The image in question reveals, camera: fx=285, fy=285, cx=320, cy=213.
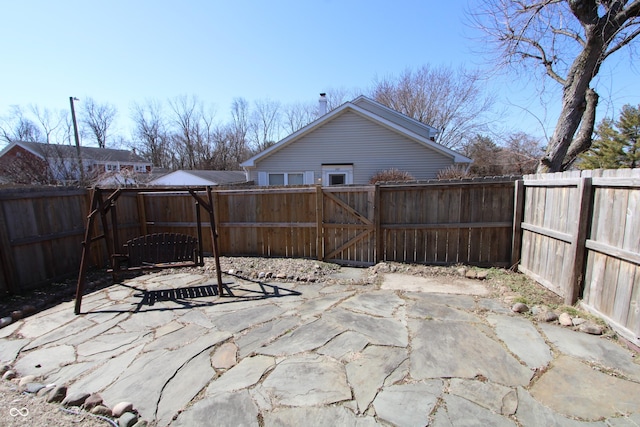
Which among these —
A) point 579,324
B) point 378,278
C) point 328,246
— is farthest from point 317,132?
point 579,324

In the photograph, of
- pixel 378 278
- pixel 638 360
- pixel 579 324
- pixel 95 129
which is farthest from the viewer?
pixel 95 129

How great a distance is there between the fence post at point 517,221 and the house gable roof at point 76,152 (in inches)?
762

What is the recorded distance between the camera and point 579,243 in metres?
3.31

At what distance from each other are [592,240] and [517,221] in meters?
1.65

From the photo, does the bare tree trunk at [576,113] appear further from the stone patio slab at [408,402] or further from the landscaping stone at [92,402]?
the landscaping stone at [92,402]

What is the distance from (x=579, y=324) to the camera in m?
3.07

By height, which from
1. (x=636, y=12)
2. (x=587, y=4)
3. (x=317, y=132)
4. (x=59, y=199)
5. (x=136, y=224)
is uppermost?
(x=587, y=4)

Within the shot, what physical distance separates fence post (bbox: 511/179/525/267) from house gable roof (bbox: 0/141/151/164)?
19351mm

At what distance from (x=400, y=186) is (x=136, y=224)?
584 cm

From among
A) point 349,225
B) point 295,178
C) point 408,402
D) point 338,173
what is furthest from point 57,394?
point 338,173

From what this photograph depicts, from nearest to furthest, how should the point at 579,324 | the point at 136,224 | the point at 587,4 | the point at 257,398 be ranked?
the point at 257,398 < the point at 579,324 < the point at 587,4 < the point at 136,224

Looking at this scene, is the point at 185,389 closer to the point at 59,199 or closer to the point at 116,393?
the point at 116,393

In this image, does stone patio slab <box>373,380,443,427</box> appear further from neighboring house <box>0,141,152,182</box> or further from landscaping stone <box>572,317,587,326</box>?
neighboring house <box>0,141,152,182</box>

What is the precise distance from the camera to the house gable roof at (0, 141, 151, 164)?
16.5 m
